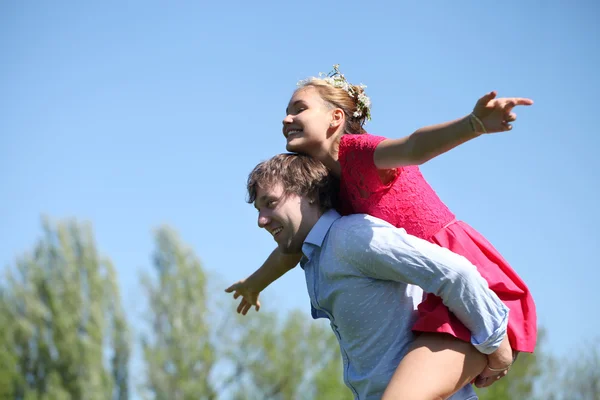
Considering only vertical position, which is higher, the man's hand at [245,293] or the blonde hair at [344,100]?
the blonde hair at [344,100]

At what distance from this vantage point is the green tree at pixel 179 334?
19391mm

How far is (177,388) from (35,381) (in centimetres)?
354

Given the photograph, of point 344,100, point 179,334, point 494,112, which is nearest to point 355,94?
point 344,100

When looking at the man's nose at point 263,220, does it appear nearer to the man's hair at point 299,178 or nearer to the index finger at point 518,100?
the man's hair at point 299,178

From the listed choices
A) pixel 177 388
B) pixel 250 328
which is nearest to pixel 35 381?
pixel 177 388

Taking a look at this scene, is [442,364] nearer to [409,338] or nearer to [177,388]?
[409,338]

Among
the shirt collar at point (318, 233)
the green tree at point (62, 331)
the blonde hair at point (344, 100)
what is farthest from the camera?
the green tree at point (62, 331)

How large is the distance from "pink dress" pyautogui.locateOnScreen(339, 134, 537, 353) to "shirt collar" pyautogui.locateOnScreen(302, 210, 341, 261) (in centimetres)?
11

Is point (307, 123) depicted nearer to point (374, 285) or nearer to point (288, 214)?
point (288, 214)

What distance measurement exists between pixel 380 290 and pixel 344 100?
0.85 metres

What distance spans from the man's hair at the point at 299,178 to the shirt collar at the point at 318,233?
11 centimetres

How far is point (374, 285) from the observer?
111 inches

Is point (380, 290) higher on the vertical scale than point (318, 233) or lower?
lower

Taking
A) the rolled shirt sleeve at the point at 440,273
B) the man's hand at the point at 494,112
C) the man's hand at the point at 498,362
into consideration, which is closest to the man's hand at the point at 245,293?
the rolled shirt sleeve at the point at 440,273
